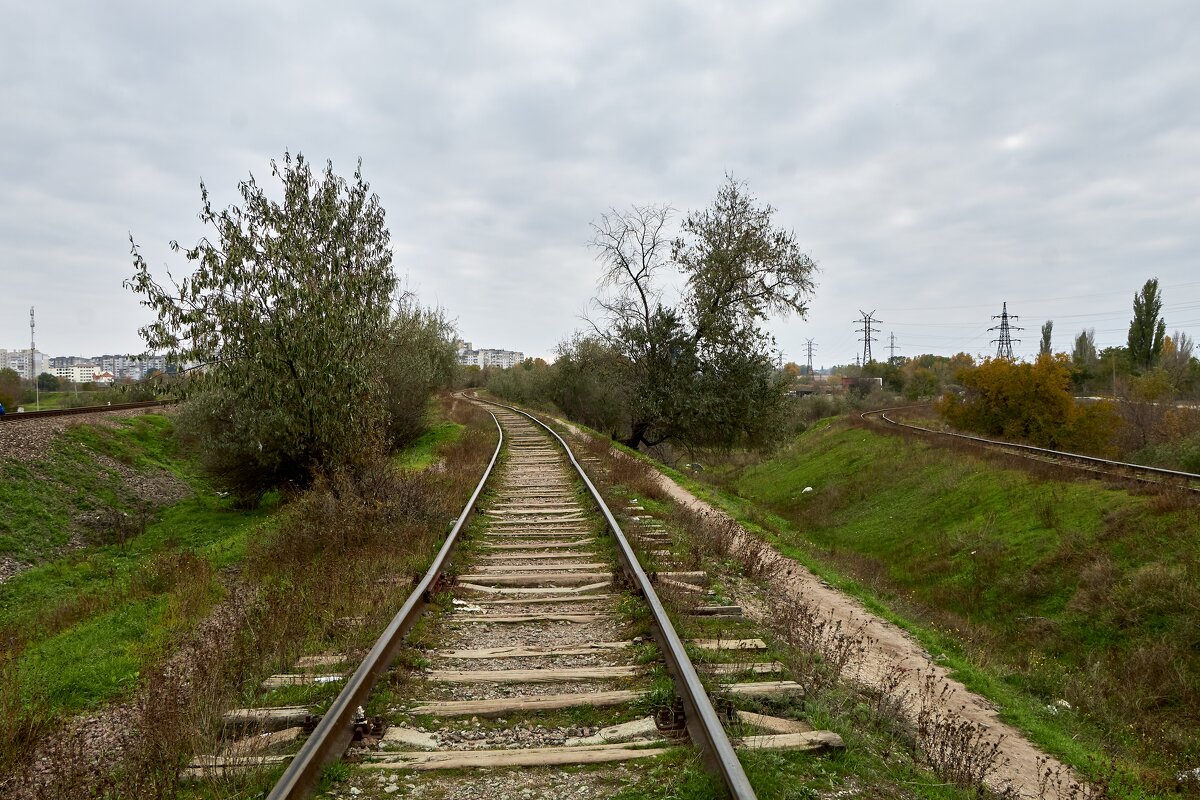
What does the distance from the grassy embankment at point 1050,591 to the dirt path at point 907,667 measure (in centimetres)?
20

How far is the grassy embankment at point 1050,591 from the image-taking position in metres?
7.32

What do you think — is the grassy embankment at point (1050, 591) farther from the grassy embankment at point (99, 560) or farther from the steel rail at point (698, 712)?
the grassy embankment at point (99, 560)

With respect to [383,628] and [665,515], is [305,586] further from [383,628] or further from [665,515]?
[665,515]

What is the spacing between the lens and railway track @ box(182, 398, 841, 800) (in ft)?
11.5

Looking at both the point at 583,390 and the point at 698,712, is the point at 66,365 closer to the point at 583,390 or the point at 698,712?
the point at 583,390

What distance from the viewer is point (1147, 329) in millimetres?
64125

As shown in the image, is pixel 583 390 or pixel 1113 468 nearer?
pixel 1113 468

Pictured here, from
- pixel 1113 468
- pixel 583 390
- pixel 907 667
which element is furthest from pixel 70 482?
pixel 583 390

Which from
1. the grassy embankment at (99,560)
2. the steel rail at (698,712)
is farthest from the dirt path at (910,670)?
the grassy embankment at (99,560)

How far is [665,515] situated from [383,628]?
6729mm

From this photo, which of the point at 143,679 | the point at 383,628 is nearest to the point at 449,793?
the point at 383,628

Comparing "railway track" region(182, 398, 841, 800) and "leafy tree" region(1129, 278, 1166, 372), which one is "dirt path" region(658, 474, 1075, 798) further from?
"leafy tree" region(1129, 278, 1166, 372)

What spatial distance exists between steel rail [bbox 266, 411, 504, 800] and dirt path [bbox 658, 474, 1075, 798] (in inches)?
140

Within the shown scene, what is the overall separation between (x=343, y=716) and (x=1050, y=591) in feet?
46.3
